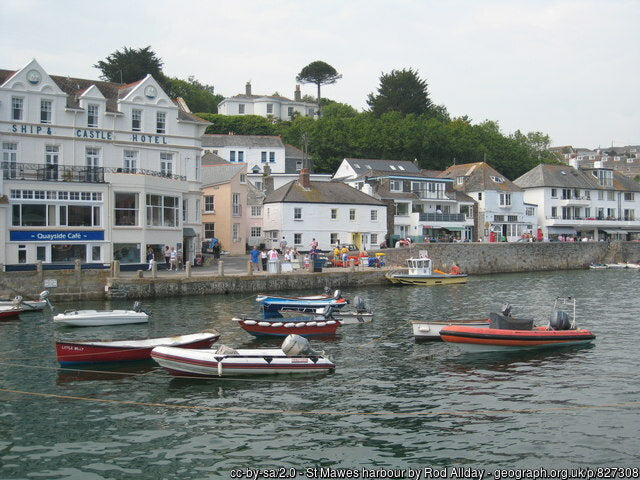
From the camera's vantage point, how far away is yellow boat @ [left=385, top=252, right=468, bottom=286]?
50844 millimetres

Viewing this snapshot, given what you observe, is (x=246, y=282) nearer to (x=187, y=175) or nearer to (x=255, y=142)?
(x=187, y=175)

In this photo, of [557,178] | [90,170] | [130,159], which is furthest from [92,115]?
[557,178]

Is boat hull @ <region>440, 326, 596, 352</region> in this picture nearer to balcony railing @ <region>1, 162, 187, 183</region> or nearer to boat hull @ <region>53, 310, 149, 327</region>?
boat hull @ <region>53, 310, 149, 327</region>

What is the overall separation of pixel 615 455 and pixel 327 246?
168 ft

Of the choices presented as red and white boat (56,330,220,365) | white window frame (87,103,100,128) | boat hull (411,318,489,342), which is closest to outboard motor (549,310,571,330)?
boat hull (411,318,489,342)

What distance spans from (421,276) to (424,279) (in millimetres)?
389

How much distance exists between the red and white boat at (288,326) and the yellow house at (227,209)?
35221 mm

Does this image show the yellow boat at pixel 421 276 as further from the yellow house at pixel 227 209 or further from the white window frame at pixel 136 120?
the white window frame at pixel 136 120

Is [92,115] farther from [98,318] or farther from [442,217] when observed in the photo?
[442,217]

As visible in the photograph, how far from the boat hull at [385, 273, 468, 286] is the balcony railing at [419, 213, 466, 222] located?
861 inches

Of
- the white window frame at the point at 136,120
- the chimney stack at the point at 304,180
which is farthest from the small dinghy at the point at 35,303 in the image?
the chimney stack at the point at 304,180

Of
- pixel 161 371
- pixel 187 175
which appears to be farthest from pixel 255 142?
pixel 161 371

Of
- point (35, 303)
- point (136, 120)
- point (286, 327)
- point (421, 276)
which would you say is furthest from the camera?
point (421, 276)

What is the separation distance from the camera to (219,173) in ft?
217
